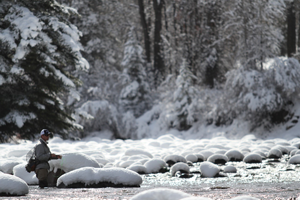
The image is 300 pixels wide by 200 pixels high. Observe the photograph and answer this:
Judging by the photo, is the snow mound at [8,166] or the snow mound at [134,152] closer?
the snow mound at [8,166]

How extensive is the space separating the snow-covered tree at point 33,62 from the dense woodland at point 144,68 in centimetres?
3

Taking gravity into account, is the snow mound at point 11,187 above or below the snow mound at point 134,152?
above

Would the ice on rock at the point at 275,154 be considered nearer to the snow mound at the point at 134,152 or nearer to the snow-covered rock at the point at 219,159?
the snow-covered rock at the point at 219,159

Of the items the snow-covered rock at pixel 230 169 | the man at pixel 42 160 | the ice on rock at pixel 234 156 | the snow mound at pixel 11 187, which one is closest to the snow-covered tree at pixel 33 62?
the ice on rock at pixel 234 156

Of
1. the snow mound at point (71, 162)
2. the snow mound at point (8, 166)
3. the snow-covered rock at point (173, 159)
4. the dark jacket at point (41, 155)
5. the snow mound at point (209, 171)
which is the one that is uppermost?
the dark jacket at point (41, 155)

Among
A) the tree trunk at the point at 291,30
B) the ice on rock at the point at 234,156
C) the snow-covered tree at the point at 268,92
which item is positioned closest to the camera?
the ice on rock at the point at 234,156

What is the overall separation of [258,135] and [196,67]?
7.78 meters

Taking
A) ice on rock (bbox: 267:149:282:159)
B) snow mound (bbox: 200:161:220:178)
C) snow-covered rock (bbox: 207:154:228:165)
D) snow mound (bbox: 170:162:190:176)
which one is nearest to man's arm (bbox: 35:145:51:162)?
snow mound (bbox: 170:162:190:176)

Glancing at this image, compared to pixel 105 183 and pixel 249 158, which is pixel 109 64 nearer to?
pixel 249 158

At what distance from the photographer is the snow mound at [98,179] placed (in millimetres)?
4832

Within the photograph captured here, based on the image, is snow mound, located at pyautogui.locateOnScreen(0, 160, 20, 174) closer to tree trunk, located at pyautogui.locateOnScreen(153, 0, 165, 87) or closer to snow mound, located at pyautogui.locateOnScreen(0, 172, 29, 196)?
snow mound, located at pyautogui.locateOnScreen(0, 172, 29, 196)

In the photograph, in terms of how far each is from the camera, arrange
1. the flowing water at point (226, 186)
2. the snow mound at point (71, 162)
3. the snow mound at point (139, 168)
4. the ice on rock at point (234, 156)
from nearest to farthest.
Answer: the flowing water at point (226, 186), the snow mound at point (71, 162), the snow mound at point (139, 168), the ice on rock at point (234, 156)

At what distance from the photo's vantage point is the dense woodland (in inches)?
411

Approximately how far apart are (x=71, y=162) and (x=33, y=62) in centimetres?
565
